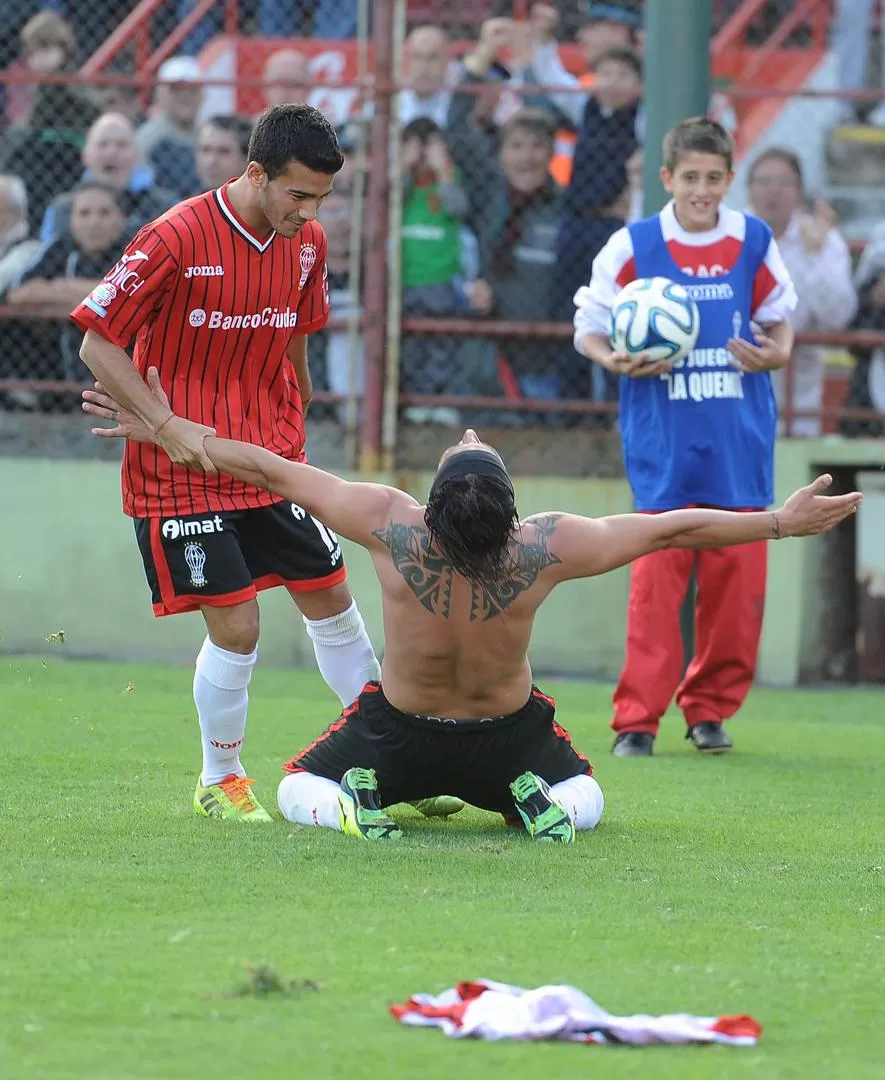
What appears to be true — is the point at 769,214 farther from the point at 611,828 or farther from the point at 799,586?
the point at 611,828

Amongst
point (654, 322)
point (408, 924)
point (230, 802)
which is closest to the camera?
point (408, 924)

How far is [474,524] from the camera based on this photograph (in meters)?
5.04

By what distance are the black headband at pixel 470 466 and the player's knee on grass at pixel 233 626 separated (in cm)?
90

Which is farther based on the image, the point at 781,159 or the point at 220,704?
the point at 781,159

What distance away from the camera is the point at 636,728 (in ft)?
25.2

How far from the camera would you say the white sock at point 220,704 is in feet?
18.8

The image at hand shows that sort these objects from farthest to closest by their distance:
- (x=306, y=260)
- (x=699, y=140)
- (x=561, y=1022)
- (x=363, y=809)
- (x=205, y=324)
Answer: (x=699, y=140), (x=306, y=260), (x=205, y=324), (x=363, y=809), (x=561, y=1022)

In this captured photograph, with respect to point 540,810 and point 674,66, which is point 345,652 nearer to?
point 540,810

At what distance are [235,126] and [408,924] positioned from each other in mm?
7204

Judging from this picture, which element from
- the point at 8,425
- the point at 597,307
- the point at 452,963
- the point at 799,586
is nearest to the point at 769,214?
the point at 799,586

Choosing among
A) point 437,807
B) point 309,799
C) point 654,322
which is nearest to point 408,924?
point 309,799

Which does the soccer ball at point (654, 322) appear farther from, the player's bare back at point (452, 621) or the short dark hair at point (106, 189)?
the short dark hair at point (106, 189)

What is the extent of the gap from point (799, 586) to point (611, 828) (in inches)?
203

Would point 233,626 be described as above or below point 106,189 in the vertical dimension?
below
